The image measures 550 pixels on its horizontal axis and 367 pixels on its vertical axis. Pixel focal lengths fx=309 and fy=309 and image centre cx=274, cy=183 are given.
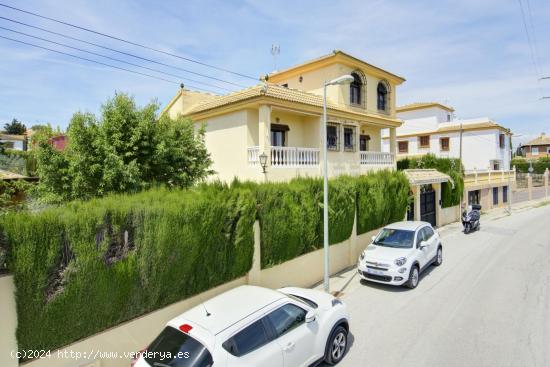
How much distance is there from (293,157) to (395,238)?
5.42 metres

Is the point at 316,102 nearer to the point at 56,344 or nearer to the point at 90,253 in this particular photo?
the point at 90,253

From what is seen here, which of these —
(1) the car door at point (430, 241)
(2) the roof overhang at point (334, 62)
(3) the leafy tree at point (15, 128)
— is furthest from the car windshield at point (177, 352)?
(3) the leafy tree at point (15, 128)

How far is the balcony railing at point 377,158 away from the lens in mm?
18125

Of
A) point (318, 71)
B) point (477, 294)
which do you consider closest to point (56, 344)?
point (477, 294)

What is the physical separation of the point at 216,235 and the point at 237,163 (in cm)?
708

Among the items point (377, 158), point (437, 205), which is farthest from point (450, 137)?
point (377, 158)

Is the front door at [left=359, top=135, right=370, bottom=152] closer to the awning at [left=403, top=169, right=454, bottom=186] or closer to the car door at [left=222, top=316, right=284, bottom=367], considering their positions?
the awning at [left=403, top=169, right=454, bottom=186]

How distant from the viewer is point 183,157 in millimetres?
11500

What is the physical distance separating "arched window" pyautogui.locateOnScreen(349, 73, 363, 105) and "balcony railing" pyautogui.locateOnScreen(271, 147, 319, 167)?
5692 millimetres

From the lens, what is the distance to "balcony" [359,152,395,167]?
18.1 m

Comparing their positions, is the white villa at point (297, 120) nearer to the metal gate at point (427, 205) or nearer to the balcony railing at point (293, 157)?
the balcony railing at point (293, 157)

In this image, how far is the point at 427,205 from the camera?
1995cm

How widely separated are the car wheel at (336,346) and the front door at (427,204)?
14.8 metres

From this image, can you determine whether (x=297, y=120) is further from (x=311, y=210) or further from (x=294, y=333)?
(x=294, y=333)
